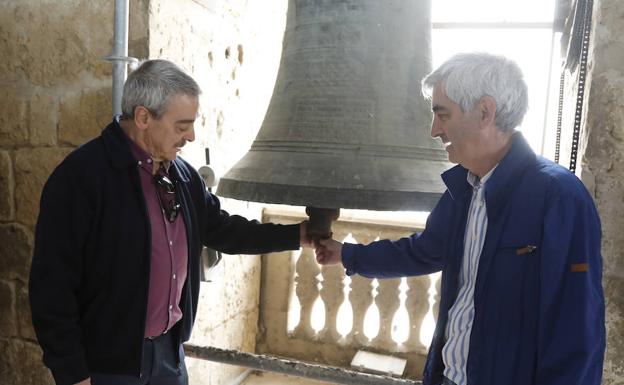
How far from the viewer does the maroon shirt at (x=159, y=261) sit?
1523mm

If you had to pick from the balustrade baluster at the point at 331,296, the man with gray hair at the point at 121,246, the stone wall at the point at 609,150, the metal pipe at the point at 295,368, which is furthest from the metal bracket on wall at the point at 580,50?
the balustrade baluster at the point at 331,296

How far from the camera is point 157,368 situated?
1.57m

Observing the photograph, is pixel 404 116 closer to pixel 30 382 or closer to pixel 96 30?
pixel 96 30

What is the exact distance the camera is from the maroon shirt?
60.0 inches

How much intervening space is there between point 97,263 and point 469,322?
3.17ft

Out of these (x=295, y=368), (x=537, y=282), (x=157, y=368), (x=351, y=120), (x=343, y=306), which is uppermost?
(x=351, y=120)

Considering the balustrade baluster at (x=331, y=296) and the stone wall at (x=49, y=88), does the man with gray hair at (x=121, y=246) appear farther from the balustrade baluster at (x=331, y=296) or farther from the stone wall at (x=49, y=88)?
the balustrade baluster at (x=331, y=296)

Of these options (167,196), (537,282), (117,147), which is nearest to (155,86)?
(117,147)

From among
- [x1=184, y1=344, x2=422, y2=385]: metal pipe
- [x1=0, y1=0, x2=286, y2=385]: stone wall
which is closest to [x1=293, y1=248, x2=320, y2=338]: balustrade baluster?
[x1=0, y1=0, x2=286, y2=385]: stone wall

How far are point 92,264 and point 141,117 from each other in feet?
1.36

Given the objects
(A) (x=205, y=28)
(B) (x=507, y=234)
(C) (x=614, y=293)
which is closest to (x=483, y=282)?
(B) (x=507, y=234)

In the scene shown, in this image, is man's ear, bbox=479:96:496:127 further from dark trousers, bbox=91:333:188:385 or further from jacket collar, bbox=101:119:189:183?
dark trousers, bbox=91:333:188:385

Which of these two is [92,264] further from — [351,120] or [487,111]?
[487,111]

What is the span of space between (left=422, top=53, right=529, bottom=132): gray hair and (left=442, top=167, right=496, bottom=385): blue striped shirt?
0.50 ft
